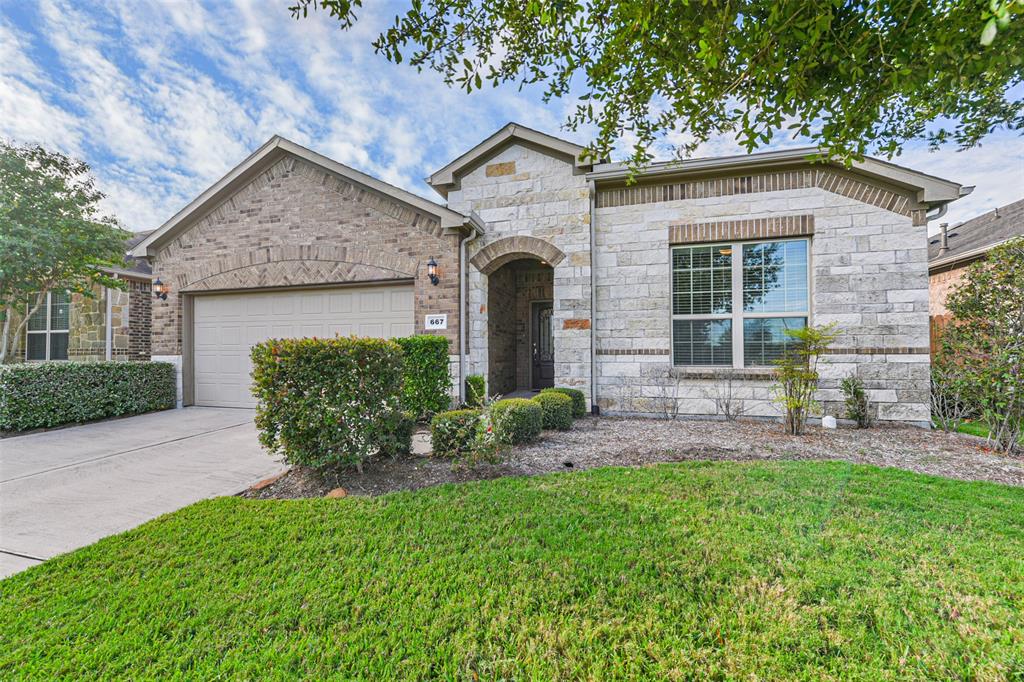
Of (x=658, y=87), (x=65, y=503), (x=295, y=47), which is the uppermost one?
(x=295, y=47)

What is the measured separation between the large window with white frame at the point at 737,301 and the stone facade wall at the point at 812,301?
19 centimetres

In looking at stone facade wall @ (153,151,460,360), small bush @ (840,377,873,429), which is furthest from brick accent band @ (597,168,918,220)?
stone facade wall @ (153,151,460,360)

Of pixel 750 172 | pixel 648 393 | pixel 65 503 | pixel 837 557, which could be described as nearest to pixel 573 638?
pixel 837 557

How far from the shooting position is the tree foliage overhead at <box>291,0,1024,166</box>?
261cm

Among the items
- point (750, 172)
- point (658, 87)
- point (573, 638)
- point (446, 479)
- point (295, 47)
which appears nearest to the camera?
point (573, 638)

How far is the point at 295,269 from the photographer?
778cm

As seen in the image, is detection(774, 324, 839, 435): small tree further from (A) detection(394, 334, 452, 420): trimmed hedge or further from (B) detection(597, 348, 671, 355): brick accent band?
(A) detection(394, 334, 452, 420): trimmed hedge

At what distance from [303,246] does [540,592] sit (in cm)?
759

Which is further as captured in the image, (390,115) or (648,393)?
(390,115)

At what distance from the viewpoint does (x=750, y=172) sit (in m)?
6.65

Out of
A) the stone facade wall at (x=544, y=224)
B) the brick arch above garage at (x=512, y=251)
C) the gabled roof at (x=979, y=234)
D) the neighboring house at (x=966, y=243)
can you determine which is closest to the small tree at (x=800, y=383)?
the stone facade wall at (x=544, y=224)

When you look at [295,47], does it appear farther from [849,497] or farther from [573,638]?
[849,497]

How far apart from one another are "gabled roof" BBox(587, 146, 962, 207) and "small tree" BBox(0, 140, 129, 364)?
387 inches

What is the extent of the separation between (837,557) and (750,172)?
20.0ft
